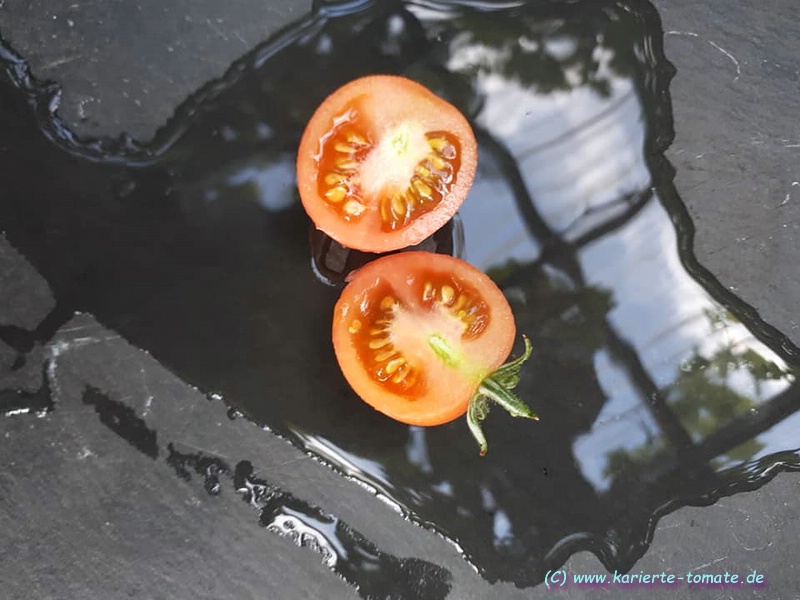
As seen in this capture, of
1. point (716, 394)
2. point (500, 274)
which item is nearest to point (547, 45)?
point (500, 274)

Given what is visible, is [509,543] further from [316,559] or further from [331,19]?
[331,19]

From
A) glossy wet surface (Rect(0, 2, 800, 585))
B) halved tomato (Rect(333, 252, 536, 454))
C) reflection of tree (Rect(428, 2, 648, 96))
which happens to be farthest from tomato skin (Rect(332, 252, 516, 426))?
reflection of tree (Rect(428, 2, 648, 96))

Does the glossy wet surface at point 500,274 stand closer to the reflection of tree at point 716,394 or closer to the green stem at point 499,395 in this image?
the reflection of tree at point 716,394

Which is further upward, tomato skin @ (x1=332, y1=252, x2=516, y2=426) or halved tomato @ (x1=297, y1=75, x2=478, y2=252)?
halved tomato @ (x1=297, y1=75, x2=478, y2=252)

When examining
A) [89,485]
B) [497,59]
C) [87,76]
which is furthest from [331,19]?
[89,485]

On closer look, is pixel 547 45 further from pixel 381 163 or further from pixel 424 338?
pixel 424 338

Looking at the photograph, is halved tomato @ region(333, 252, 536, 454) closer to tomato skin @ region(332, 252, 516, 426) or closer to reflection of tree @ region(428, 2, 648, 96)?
tomato skin @ region(332, 252, 516, 426)
